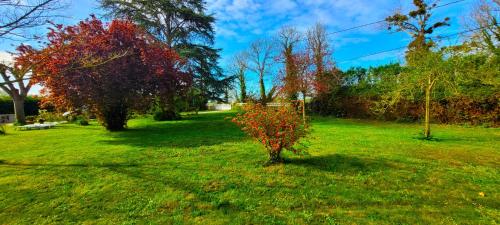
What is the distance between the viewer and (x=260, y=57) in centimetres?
3350

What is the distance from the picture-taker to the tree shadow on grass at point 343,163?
15.4 ft

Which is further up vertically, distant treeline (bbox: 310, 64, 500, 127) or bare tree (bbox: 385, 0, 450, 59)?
bare tree (bbox: 385, 0, 450, 59)

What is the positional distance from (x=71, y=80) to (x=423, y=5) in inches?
881

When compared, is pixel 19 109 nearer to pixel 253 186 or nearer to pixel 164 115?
pixel 164 115

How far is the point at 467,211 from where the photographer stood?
3.00 m

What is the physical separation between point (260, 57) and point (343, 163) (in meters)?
29.8

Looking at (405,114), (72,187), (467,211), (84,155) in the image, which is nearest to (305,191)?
(467,211)

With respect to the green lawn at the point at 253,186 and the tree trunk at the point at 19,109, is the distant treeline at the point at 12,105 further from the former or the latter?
the green lawn at the point at 253,186

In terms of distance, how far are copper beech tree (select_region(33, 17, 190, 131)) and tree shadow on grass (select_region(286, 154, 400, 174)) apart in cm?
731

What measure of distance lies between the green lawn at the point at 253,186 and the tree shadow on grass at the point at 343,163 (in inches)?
0.8

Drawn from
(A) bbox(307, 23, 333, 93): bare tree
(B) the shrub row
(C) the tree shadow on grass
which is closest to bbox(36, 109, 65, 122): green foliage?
(A) bbox(307, 23, 333, 93): bare tree

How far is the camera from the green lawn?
3.03 metres

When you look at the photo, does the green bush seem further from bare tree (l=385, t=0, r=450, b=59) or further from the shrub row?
bare tree (l=385, t=0, r=450, b=59)

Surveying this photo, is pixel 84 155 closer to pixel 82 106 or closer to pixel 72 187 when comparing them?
pixel 72 187
